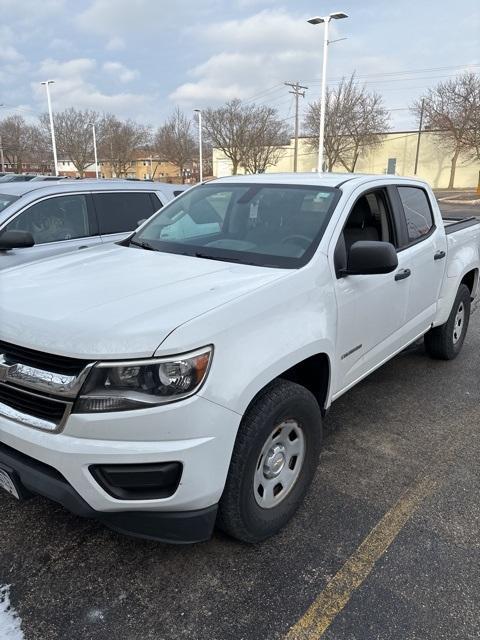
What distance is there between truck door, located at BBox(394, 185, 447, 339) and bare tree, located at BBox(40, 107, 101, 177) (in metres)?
57.9

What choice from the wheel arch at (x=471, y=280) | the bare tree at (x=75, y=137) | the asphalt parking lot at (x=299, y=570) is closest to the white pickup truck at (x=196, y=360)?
the asphalt parking lot at (x=299, y=570)

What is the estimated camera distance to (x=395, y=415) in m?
4.05

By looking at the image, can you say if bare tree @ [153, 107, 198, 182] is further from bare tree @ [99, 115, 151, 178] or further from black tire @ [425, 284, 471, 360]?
black tire @ [425, 284, 471, 360]

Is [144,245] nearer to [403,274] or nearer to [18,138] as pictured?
[403,274]

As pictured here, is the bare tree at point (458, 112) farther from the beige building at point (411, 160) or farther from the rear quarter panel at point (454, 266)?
the rear quarter panel at point (454, 266)

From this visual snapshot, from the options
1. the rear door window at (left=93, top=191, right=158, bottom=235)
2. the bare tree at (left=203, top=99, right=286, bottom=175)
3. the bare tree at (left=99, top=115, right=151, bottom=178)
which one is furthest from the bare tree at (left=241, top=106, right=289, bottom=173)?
the rear door window at (left=93, top=191, right=158, bottom=235)

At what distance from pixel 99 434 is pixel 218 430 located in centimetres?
46

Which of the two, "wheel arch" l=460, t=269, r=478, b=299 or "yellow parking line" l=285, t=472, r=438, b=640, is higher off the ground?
"wheel arch" l=460, t=269, r=478, b=299

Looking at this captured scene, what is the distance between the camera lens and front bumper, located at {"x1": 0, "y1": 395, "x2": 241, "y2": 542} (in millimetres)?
1976

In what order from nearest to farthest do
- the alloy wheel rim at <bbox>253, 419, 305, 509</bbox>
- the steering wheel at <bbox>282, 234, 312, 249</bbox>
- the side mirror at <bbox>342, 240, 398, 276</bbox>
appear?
the alloy wheel rim at <bbox>253, 419, 305, 509</bbox> < the side mirror at <bbox>342, 240, 398, 276</bbox> < the steering wheel at <bbox>282, 234, 312, 249</bbox>

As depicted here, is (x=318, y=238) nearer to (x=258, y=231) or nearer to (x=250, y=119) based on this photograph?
(x=258, y=231)

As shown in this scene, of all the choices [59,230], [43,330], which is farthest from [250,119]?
[43,330]

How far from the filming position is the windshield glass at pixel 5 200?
203 inches

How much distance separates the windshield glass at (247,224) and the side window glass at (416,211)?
104 centimetres
